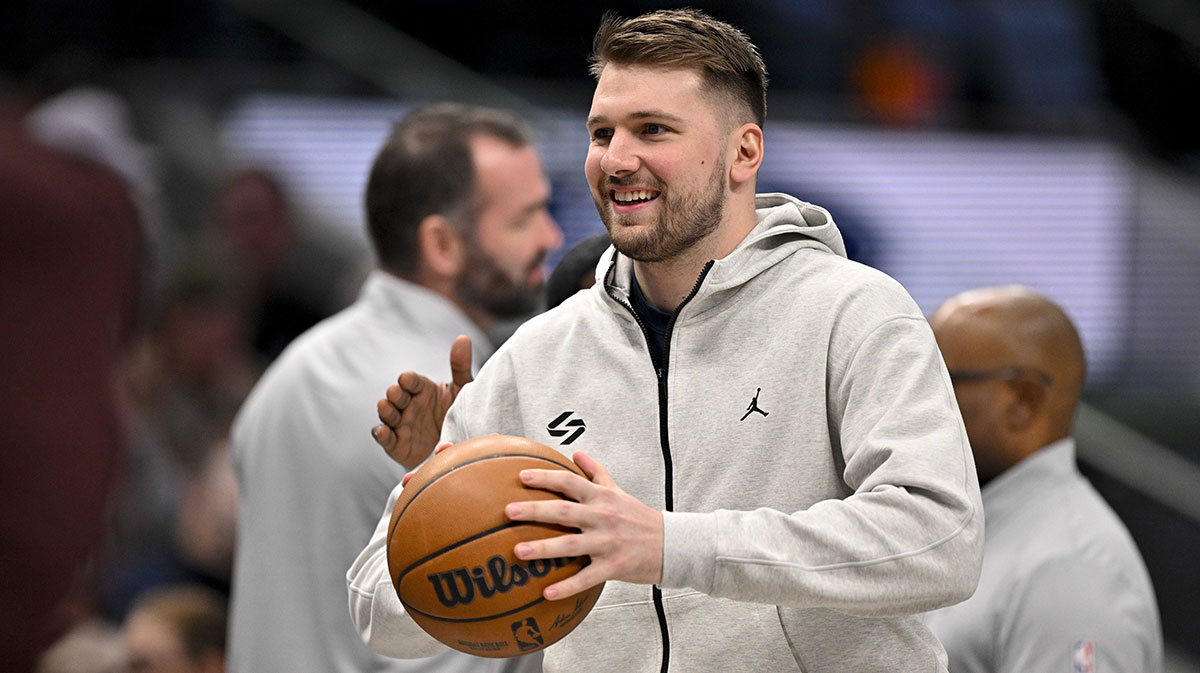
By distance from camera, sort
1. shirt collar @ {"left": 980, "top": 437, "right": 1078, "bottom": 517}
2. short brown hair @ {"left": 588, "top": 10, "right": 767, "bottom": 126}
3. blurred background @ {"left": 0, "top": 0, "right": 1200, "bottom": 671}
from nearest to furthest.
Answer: short brown hair @ {"left": 588, "top": 10, "right": 767, "bottom": 126}, shirt collar @ {"left": 980, "top": 437, "right": 1078, "bottom": 517}, blurred background @ {"left": 0, "top": 0, "right": 1200, "bottom": 671}

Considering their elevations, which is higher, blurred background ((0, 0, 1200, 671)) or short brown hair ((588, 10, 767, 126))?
short brown hair ((588, 10, 767, 126))

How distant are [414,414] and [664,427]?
2.36 feet

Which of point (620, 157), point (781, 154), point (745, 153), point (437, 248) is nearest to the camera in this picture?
point (620, 157)

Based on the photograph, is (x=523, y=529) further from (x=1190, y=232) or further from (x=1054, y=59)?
(x=1054, y=59)

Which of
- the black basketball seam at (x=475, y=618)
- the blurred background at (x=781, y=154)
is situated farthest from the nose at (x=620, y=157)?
the blurred background at (x=781, y=154)

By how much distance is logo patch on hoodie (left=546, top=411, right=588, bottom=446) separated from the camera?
2.62m

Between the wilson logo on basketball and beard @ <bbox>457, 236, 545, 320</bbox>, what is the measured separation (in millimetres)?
1979

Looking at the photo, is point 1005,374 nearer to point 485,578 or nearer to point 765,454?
point 765,454

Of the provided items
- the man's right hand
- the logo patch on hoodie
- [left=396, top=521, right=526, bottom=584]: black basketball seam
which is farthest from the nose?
[left=396, top=521, right=526, bottom=584]: black basketball seam

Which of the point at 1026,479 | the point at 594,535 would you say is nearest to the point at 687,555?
the point at 594,535

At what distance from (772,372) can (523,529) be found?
0.59 metres

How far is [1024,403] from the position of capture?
3.87 m

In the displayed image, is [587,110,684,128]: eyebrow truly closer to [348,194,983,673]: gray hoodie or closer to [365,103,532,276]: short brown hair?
[348,194,983,673]: gray hoodie

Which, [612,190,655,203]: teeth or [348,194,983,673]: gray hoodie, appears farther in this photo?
[612,190,655,203]: teeth
